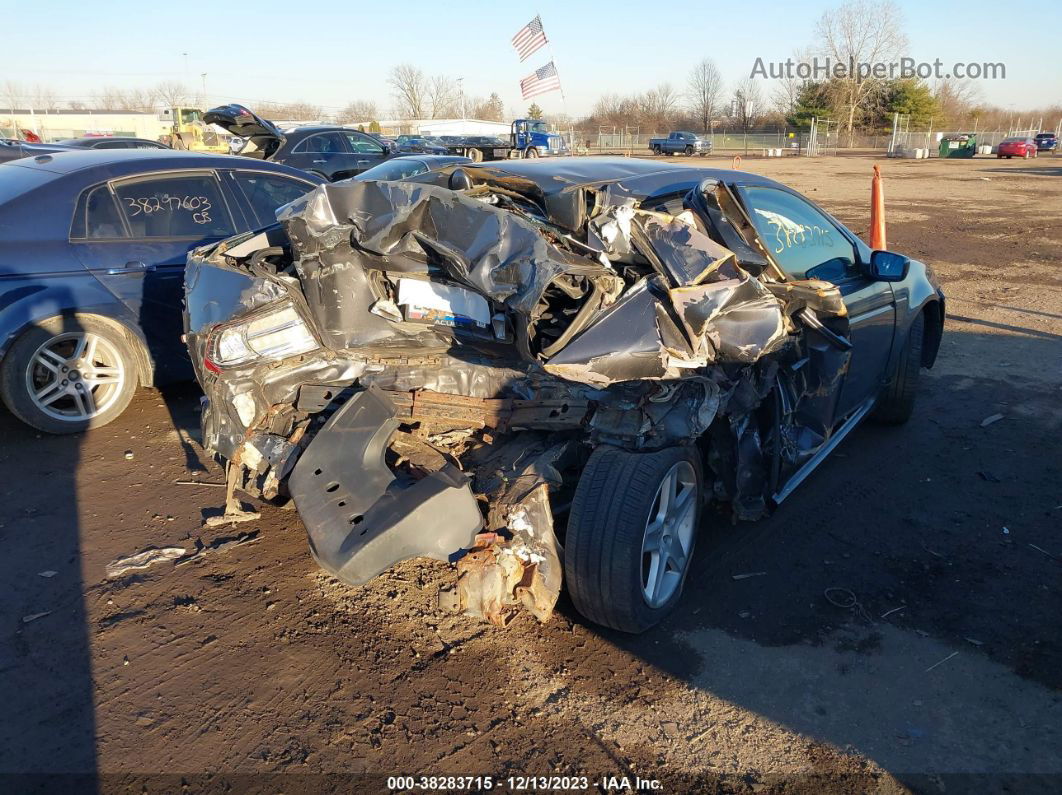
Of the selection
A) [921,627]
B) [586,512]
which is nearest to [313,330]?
[586,512]

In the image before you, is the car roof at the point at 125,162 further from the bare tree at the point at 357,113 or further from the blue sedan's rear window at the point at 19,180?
the bare tree at the point at 357,113

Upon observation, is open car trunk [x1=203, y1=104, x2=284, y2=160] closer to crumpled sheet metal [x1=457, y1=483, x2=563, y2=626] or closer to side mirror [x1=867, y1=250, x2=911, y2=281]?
side mirror [x1=867, y1=250, x2=911, y2=281]

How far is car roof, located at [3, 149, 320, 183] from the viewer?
5129 mm

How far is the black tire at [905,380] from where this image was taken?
4797 mm

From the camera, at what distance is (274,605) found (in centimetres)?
322

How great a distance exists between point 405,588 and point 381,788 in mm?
1103

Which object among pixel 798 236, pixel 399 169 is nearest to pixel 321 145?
pixel 399 169

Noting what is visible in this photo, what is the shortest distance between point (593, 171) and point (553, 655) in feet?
7.85

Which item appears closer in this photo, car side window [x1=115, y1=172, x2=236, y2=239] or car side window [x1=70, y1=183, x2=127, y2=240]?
car side window [x1=70, y1=183, x2=127, y2=240]

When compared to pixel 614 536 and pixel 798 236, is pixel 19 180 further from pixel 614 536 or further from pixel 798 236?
pixel 798 236

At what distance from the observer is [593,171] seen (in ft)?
12.6

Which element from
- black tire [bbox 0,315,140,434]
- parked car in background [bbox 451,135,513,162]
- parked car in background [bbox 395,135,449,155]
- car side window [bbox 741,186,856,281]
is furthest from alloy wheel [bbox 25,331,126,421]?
parked car in background [bbox 451,135,513,162]

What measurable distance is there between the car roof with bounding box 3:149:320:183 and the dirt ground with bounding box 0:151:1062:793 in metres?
2.04

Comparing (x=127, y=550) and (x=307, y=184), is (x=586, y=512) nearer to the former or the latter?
(x=127, y=550)
